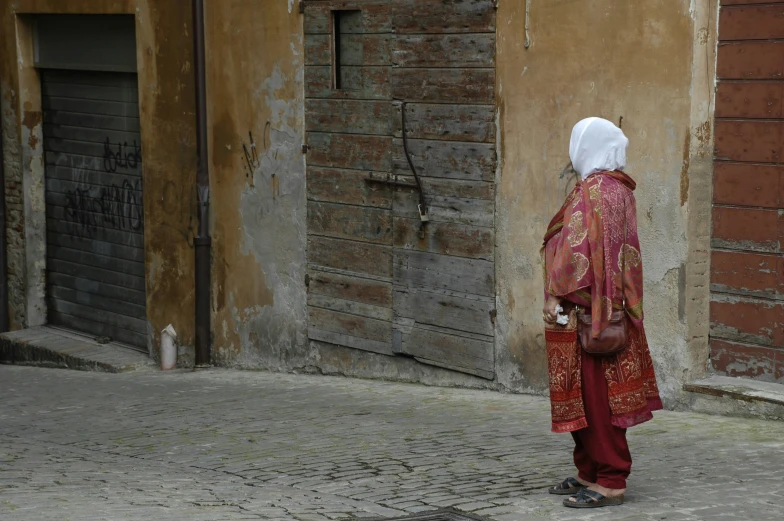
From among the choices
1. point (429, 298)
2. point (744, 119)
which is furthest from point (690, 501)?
point (429, 298)

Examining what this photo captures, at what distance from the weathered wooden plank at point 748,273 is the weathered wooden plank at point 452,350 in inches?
69.1

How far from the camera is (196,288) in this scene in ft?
35.5

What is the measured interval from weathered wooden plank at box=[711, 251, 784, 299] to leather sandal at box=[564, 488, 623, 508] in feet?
7.12

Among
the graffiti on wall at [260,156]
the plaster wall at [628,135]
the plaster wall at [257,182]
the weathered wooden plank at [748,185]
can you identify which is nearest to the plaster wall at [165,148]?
the plaster wall at [257,182]

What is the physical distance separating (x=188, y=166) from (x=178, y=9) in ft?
4.28

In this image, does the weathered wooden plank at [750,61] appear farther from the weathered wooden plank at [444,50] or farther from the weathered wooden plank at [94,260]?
the weathered wooden plank at [94,260]

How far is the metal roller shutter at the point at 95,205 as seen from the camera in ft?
38.7

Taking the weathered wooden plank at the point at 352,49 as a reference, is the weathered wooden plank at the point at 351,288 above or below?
below

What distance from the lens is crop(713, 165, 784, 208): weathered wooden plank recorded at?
23.1 ft

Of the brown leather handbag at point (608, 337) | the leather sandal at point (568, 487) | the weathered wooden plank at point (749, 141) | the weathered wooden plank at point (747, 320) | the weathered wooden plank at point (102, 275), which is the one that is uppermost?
the weathered wooden plank at point (749, 141)

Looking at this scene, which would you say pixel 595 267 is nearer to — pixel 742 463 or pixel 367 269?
pixel 742 463

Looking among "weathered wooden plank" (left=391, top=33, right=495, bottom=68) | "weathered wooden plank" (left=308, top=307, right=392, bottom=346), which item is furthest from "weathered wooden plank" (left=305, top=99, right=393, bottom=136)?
"weathered wooden plank" (left=308, top=307, right=392, bottom=346)

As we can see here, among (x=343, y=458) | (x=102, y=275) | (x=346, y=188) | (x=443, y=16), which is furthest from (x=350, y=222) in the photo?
(x=102, y=275)

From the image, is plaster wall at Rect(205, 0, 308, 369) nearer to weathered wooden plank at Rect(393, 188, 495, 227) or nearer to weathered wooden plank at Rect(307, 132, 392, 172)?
weathered wooden plank at Rect(307, 132, 392, 172)
